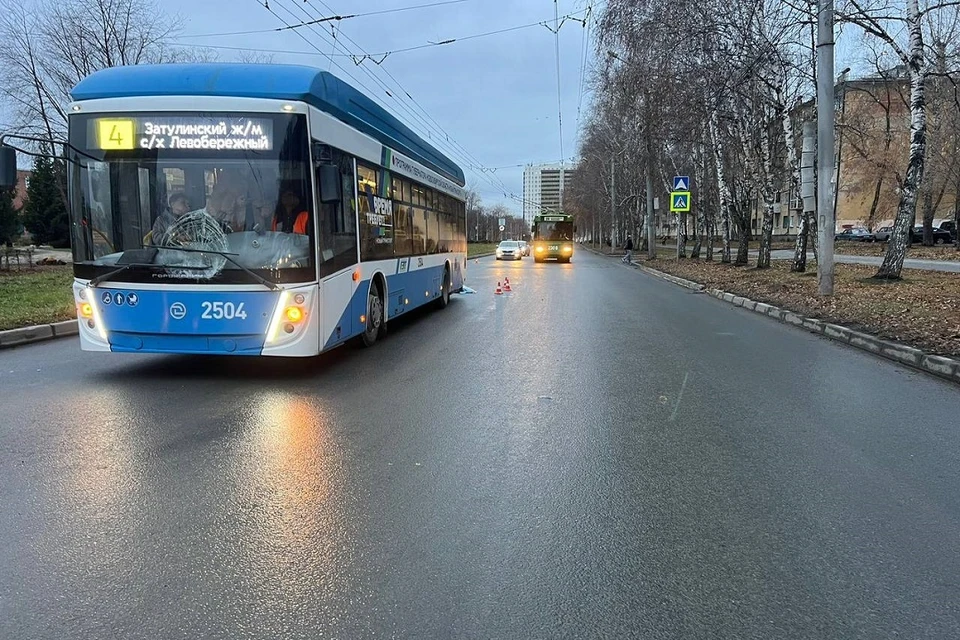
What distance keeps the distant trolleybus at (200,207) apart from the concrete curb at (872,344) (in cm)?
720

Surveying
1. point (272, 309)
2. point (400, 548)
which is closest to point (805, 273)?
point (272, 309)

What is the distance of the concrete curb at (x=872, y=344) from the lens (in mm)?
7328

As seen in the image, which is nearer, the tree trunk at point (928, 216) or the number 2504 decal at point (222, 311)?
the number 2504 decal at point (222, 311)

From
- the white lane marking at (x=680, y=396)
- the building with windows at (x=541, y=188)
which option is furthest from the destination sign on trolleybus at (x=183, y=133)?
the building with windows at (x=541, y=188)

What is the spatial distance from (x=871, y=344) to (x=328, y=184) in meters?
7.72

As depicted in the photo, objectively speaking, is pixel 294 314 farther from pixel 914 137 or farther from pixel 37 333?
pixel 914 137

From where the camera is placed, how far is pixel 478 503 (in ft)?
12.7

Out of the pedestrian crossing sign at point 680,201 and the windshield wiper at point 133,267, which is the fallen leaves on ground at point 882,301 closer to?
the pedestrian crossing sign at point 680,201

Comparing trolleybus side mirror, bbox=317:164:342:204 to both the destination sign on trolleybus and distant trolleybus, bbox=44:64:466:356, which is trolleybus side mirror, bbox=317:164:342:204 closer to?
distant trolleybus, bbox=44:64:466:356

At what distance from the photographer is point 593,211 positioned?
7444 cm

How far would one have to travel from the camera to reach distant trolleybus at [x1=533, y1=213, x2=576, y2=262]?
132 ft

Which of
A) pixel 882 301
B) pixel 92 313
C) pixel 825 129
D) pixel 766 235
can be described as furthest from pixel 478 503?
pixel 766 235

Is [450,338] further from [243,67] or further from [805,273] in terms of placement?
[805,273]

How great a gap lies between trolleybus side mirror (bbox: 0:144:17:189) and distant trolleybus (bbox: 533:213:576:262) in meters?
35.2
